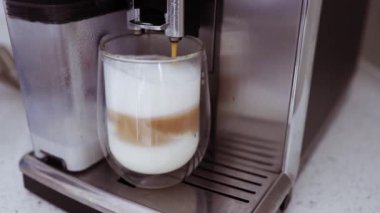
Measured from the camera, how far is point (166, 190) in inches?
14.8

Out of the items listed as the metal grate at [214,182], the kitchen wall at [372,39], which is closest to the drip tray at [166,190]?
the metal grate at [214,182]

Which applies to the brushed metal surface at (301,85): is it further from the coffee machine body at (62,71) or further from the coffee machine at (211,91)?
the coffee machine body at (62,71)

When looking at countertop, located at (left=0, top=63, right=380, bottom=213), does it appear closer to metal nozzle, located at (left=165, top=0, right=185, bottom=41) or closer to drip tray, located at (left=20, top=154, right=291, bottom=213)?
drip tray, located at (left=20, top=154, right=291, bottom=213)

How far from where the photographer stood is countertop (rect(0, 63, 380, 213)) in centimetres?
41

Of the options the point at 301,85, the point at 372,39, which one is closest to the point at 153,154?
the point at 301,85

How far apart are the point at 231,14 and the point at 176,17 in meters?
0.07

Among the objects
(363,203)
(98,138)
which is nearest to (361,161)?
(363,203)

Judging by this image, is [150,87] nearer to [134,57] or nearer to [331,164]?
[134,57]

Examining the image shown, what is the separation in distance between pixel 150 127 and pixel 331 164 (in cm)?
25

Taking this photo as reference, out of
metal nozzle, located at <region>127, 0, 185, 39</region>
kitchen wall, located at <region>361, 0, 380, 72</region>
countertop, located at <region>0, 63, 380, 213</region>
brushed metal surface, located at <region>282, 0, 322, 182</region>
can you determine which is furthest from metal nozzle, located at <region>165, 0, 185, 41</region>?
kitchen wall, located at <region>361, 0, 380, 72</region>

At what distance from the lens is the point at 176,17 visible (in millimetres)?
324

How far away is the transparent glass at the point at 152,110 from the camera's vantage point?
33 cm

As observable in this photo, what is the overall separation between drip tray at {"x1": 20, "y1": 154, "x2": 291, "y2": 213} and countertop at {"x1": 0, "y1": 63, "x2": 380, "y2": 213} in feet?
0.10

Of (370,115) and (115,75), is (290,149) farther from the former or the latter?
(370,115)
